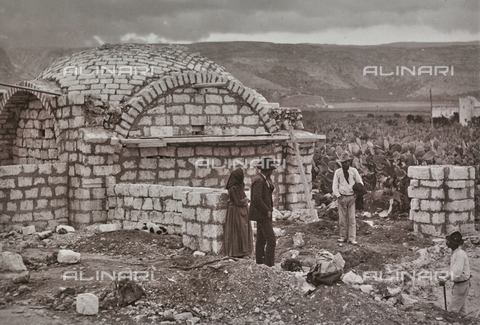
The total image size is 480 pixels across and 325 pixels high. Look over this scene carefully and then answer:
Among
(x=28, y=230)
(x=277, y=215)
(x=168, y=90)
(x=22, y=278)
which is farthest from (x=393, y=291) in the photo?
(x=168, y=90)

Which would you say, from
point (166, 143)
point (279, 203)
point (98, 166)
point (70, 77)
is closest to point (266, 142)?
point (279, 203)

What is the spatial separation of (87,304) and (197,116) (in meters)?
6.73

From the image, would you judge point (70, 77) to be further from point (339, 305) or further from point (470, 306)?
point (470, 306)

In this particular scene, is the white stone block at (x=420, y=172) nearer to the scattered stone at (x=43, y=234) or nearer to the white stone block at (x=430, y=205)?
the white stone block at (x=430, y=205)

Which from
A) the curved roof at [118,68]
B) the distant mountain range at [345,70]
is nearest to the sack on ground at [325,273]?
the curved roof at [118,68]

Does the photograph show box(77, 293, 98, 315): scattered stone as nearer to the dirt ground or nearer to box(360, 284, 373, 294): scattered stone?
the dirt ground

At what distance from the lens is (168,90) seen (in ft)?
42.0

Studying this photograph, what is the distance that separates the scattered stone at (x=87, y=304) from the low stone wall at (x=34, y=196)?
490cm

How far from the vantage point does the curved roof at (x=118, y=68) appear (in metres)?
13.4

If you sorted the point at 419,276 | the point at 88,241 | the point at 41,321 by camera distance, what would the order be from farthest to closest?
the point at 88,241
the point at 419,276
the point at 41,321

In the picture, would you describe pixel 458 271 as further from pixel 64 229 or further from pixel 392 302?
pixel 64 229

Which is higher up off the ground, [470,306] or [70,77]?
[70,77]

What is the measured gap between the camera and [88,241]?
10312mm

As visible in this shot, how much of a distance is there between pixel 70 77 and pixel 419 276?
917cm
